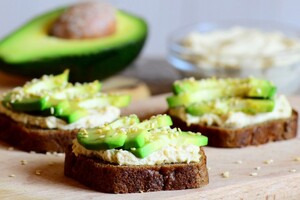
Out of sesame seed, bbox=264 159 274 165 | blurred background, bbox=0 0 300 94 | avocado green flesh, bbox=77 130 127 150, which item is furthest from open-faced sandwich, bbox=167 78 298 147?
blurred background, bbox=0 0 300 94

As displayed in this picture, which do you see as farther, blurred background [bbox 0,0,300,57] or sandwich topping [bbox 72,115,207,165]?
blurred background [bbox 0,0,300,57]

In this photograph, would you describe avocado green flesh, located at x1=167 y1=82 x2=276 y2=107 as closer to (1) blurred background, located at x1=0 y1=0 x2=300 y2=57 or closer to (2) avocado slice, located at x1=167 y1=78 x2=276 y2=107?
(2) avocado slice, located at x1=167 y1=78 x2=276 y2=107

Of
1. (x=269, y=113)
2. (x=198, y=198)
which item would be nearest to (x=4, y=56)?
(x=269, y=113)

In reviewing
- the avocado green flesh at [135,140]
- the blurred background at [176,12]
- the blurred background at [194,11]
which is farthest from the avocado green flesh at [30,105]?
the blurred background at [194,11]

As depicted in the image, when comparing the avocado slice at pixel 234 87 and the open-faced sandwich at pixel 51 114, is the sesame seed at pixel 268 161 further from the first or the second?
the open-faced sandwich at pixel 51 114

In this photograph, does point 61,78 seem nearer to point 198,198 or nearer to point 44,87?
point 44,87

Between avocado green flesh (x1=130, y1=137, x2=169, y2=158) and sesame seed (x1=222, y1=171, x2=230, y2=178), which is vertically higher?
avocado green flesh (x1=130, y1=137, x2=169, y2=158)
